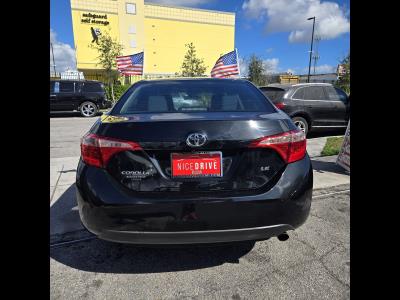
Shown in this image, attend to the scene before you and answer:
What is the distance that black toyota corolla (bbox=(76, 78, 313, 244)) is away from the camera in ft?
6.34

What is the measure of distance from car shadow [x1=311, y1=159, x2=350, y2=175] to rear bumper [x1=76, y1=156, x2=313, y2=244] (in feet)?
11.5

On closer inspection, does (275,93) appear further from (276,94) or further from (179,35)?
(179,35)

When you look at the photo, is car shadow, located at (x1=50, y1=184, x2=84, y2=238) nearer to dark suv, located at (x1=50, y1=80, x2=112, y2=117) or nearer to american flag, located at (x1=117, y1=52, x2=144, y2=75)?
dark suv, located at (x1=50, y1=80, x2=112, y2=117)

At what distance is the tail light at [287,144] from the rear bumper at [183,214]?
4.0 inches

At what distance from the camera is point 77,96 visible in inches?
592

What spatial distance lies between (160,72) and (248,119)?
159 feet

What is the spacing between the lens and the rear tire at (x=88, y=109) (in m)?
15.1

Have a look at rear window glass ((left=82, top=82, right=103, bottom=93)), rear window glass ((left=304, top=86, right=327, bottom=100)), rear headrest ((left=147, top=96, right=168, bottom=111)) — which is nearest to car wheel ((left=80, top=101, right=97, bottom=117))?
rear window glass ((left=82, top=82, right=103, bottom=93))

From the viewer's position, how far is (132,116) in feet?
7.27

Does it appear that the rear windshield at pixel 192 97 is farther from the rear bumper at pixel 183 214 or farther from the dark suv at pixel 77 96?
the dark suv at pixel 77 96

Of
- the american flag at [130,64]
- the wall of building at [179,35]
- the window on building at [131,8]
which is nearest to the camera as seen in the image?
the american flag at [130,64]

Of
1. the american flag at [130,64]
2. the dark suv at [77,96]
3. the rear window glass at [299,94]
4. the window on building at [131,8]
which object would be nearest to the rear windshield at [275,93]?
the rear window glass at [299,94]
